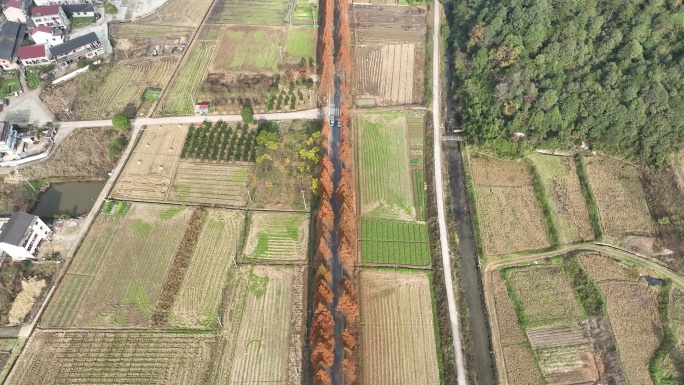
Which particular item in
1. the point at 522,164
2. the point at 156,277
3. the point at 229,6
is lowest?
the point at 156,277

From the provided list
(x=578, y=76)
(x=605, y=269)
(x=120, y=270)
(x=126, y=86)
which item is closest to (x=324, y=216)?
(x=120, y=270)

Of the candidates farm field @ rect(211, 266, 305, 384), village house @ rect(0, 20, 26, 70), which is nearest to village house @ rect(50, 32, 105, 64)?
village house @ rect(0, 20, 26, 70)

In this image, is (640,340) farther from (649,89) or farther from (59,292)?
(59,292)

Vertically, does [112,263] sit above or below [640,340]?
above

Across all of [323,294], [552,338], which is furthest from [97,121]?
[552,338]

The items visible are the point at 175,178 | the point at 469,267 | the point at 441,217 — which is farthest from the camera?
the point at 175,178

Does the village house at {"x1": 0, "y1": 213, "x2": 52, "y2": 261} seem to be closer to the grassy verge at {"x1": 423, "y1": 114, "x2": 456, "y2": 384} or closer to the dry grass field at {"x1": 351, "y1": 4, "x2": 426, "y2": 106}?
the dry grass field at {"x1": 351, "y1": 4, "x2": 426, "y2": 106}

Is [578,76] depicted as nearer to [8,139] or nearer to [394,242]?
[394,242]
